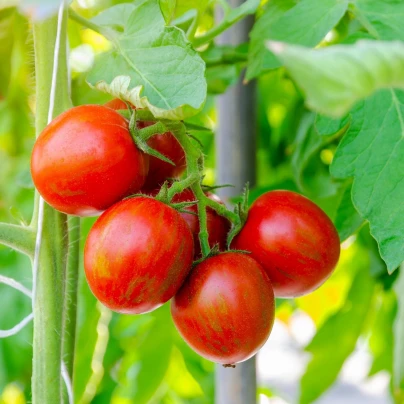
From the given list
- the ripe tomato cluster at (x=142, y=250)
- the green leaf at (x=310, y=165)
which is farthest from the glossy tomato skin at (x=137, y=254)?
the green leaf at (x=310, y=165)

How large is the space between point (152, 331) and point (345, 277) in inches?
23.3

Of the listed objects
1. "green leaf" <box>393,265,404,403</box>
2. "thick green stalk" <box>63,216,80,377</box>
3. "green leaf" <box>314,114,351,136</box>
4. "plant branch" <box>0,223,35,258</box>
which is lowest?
"green leaf" <box>393,265,404,403</box>

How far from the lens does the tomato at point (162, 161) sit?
62 centimetres

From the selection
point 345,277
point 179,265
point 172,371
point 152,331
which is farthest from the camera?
point 345,277

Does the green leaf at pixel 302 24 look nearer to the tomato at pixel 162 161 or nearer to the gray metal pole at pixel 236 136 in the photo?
the tomato at pixel 162 161

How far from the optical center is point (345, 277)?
1519 millimetres

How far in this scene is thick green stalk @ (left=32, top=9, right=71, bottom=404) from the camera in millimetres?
592

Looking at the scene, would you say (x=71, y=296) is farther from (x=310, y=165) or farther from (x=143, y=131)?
(x=310, y=165)

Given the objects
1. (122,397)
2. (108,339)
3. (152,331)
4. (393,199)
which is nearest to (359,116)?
(393,199)

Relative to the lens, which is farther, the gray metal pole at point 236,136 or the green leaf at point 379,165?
the gray metal pole at point 236,136

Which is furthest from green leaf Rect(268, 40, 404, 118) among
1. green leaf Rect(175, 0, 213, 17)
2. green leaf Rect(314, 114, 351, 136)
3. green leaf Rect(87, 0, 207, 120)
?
green leaf Rect(175, 0, 213, 17)

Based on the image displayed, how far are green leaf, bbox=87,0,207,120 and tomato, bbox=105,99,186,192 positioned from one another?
58 mm

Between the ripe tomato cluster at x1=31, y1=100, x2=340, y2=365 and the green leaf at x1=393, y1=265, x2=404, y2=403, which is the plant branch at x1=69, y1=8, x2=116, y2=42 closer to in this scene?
the ripe tomato cluster at x1=31, y1=100, x2=340, y2=365

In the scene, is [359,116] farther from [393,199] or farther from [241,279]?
[241,279]
